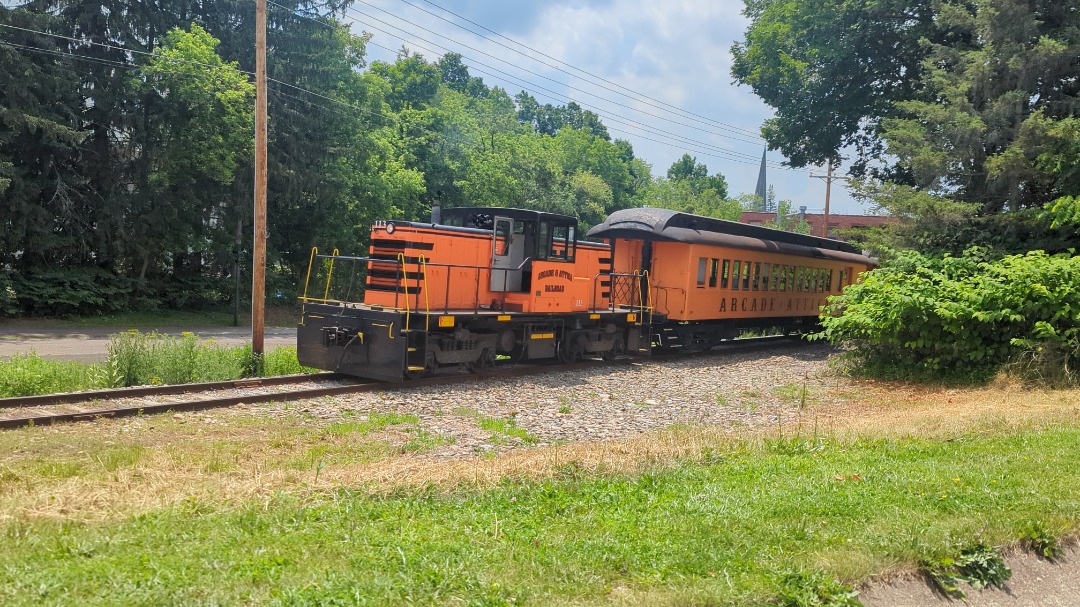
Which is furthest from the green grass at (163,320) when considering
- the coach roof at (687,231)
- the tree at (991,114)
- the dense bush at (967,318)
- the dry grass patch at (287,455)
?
the tree at (991,114)

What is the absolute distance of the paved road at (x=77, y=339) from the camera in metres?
18.5

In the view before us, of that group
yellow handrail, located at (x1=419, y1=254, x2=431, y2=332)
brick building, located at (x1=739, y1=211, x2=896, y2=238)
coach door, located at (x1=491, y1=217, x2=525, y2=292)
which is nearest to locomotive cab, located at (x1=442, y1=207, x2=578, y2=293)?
coach door, located at (x1=491, y1=217, x2=525, y2=292)

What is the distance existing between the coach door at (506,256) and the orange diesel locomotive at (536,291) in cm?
3

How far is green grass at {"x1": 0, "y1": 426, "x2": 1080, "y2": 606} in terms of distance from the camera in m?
4.36

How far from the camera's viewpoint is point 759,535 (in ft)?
18.5

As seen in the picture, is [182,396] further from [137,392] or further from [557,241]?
[557,241]

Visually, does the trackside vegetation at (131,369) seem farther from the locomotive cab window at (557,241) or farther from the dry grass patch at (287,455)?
the locomotive cab window at (557,241)

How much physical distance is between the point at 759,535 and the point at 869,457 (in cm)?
334

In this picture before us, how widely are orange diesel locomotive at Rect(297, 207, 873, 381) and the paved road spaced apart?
3.89m

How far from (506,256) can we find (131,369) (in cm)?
719

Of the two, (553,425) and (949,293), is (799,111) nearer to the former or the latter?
(949,293)

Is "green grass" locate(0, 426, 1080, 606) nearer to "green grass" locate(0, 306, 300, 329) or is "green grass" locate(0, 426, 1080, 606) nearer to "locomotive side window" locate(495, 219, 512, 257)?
"locomotive side window" locate(495, 219, 512, 257)

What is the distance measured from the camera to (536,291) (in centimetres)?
1599

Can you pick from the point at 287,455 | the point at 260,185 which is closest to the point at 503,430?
the point at 287,455
